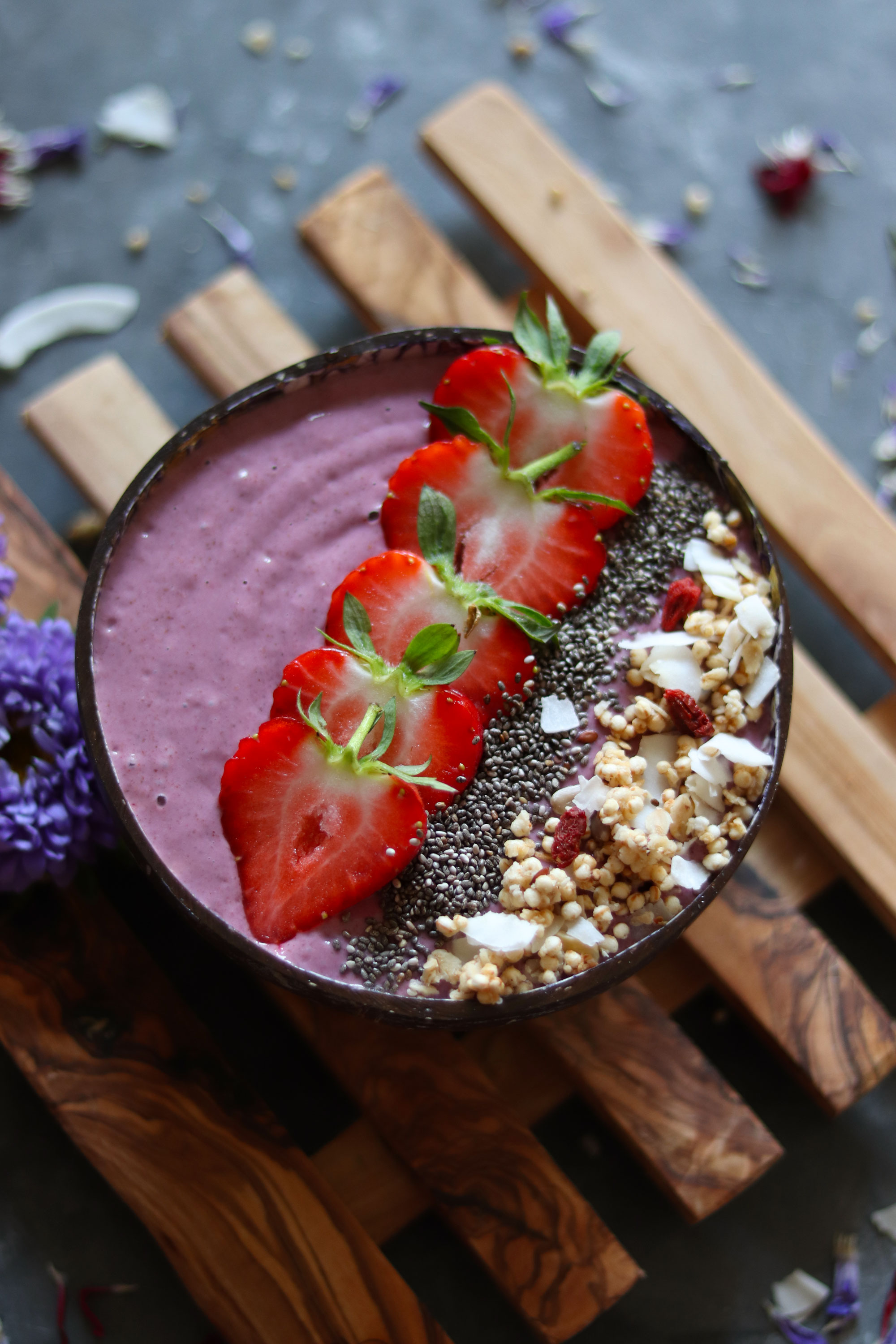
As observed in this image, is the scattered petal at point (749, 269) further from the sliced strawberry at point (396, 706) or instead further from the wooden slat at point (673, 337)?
the sliced strawberry at point (396, 706)

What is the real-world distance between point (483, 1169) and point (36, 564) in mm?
881

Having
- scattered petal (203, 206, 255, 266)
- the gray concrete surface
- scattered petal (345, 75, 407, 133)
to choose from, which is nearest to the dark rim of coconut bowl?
the gray concrete surface

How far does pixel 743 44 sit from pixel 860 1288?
1.82 m

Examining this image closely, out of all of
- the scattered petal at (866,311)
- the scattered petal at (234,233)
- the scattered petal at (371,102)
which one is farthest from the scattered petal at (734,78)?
the scattered petal at (234,233)

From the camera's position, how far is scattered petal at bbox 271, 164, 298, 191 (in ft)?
5.57

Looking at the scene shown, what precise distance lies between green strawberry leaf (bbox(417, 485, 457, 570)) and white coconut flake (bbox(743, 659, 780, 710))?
324 millimetres

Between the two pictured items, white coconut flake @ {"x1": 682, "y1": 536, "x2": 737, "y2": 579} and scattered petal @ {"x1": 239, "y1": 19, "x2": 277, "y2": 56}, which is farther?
scattered petal @ {"x1": 239, "y1": 19, "x2": 277, "y2": 56}

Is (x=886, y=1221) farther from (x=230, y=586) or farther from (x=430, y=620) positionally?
(x=230, y=586)

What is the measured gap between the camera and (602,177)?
1.74 meters

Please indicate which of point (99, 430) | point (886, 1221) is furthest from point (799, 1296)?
point (99, 430)

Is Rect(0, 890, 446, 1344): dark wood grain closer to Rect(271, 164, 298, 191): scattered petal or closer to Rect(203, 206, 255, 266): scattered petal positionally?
Rect(203, 206, 255, 266): scattered petal

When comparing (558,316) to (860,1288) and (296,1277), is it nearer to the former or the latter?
(296,1277)

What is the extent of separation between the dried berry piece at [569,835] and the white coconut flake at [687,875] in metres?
0.10

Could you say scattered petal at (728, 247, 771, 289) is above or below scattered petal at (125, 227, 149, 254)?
below
